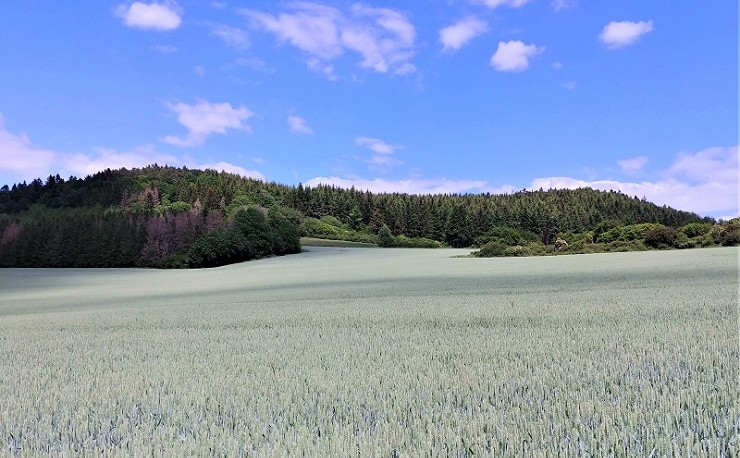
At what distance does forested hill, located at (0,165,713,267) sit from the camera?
7362 cm

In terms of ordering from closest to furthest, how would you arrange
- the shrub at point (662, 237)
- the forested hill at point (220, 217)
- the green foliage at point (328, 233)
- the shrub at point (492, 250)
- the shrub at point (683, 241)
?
the shrub at point (683, 241)
the shrub at point (662, 237)
the shrub at point (492, 250)
the forested hill at point (220, 217)
the green foliage at point (328, 233)

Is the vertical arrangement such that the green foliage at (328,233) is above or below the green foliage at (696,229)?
above

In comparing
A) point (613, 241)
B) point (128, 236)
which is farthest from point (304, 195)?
point (613, 241)

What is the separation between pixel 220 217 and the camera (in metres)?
80.2

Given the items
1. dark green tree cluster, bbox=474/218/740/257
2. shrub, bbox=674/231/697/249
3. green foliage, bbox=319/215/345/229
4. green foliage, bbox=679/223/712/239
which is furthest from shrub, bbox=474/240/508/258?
green foliage, bbox=319/215/345/229

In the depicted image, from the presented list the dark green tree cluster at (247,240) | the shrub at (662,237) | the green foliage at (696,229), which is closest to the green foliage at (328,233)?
the dark green tree cluster at (247,240)

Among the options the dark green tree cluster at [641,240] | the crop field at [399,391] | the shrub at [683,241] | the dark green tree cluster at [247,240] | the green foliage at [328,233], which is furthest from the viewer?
the green foliage at [328,233]

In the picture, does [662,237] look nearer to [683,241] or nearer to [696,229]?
[683,241]

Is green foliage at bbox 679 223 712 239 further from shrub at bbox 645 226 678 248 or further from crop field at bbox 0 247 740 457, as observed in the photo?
crop field at bbox 0 247 740 457

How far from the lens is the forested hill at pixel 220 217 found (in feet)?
242

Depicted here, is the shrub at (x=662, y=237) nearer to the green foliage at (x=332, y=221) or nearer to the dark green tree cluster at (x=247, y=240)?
the dark green tree cluster at (x=247, y=240)

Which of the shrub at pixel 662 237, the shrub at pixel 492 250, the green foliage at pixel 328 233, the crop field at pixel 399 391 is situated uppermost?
the green foliage at pixel 328 233

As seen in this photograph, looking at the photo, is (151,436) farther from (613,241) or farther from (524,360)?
(613,241)

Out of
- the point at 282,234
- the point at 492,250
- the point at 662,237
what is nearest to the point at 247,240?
the point at 282,234
